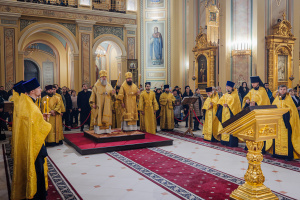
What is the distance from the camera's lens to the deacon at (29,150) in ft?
12.3

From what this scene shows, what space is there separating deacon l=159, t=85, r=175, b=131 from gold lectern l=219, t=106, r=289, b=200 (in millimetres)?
7314

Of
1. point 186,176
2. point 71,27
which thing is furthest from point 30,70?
point 186,176

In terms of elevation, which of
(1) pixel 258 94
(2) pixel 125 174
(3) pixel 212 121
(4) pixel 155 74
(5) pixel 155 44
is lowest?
(2) pixel 125 174

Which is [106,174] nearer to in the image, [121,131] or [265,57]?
[121,131]

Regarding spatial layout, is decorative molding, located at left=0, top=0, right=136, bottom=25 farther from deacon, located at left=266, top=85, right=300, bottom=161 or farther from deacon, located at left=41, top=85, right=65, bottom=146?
deacon, located at left=266, top=85, right=300, bottom=161

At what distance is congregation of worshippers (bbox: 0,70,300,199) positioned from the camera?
3.85 metres

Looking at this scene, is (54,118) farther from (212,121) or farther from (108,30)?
(108,30)

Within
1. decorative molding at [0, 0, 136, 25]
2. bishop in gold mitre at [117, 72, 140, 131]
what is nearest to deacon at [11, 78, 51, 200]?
bishop in gold mitre at [117, 72, 140, 131]

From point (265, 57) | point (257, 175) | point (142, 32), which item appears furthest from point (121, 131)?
point (142, 32)

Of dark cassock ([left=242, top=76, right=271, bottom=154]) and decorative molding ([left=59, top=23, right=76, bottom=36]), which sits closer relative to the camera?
dark cassock ([left=242, top=76, right=271, bottom=154])

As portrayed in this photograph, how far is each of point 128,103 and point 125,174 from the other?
3.83 m

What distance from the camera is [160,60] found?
17.1m

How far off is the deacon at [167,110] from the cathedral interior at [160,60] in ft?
2.43

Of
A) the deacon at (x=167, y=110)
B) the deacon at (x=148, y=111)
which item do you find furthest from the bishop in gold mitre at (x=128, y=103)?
the deacon at (x=167, y=110)
